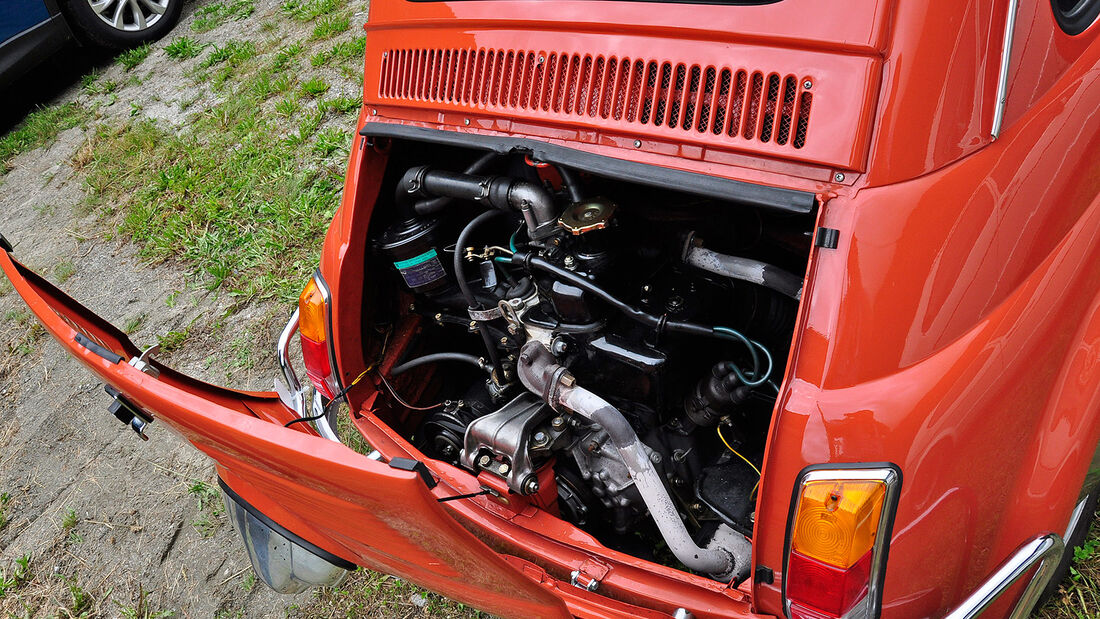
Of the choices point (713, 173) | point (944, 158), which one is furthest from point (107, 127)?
point (944, 158)

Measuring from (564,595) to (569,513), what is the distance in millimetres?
414

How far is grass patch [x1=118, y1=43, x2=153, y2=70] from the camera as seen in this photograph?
6277mm

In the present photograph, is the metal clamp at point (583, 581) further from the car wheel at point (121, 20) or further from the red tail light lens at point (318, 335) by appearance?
the car wheel at point (121, 20)

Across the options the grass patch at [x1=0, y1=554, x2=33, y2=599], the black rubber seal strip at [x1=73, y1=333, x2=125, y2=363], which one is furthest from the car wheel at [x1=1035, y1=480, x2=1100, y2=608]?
the grass patch at [x1=0, y1=554, x2=33, y2=599]

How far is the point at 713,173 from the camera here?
167cm

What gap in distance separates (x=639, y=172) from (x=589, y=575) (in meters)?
1.00

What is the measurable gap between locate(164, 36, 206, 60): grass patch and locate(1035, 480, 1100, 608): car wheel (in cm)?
647

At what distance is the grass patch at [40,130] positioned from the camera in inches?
236

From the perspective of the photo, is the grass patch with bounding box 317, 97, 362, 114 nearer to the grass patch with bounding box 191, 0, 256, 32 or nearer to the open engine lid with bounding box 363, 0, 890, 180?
the grass patch with bounding box 191, 0, 256, 32

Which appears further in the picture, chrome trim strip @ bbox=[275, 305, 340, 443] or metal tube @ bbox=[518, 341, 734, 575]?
chrome trim strip @ bbox=[275, 305, 340, 443]

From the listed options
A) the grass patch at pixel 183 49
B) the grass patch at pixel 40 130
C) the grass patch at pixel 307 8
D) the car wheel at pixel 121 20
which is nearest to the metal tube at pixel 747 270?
the grass patch at pixel 307 8

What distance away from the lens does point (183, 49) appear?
20.3ft

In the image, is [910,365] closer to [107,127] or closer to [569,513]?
[569,513]

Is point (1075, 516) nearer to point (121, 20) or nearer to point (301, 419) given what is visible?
point (301, 419)
